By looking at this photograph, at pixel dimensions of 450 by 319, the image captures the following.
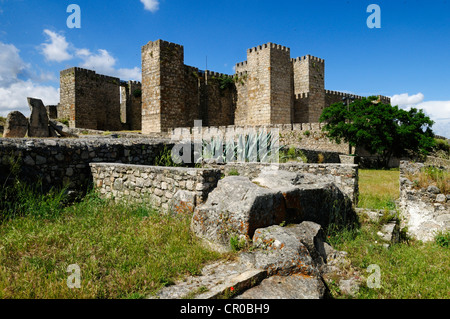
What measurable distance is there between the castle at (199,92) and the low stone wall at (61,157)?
11917 mm

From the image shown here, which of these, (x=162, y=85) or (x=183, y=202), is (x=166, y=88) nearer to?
(x=162, y=85)

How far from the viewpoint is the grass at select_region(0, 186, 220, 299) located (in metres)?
2.72

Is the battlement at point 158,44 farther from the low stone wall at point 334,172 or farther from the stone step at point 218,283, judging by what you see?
the stone step at point 218,283

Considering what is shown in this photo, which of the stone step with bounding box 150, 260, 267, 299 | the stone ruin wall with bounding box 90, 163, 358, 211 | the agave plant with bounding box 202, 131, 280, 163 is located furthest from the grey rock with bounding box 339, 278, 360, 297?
the agave plant with bounding box 202, 131, 280, 163

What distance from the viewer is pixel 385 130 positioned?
59.7ft

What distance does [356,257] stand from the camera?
13.3ft

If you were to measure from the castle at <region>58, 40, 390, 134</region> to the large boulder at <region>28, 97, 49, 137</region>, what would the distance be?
748 centimetres

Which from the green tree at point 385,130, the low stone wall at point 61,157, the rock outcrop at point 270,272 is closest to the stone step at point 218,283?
the rock outcrop at point 270,272

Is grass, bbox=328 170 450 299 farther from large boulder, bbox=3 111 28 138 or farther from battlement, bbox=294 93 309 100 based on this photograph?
battlement, bbox=294 93 309 100

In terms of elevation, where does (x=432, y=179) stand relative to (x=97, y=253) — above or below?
above

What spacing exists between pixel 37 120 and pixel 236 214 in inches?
463

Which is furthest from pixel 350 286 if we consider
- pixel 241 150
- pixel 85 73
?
pixel 85 73
